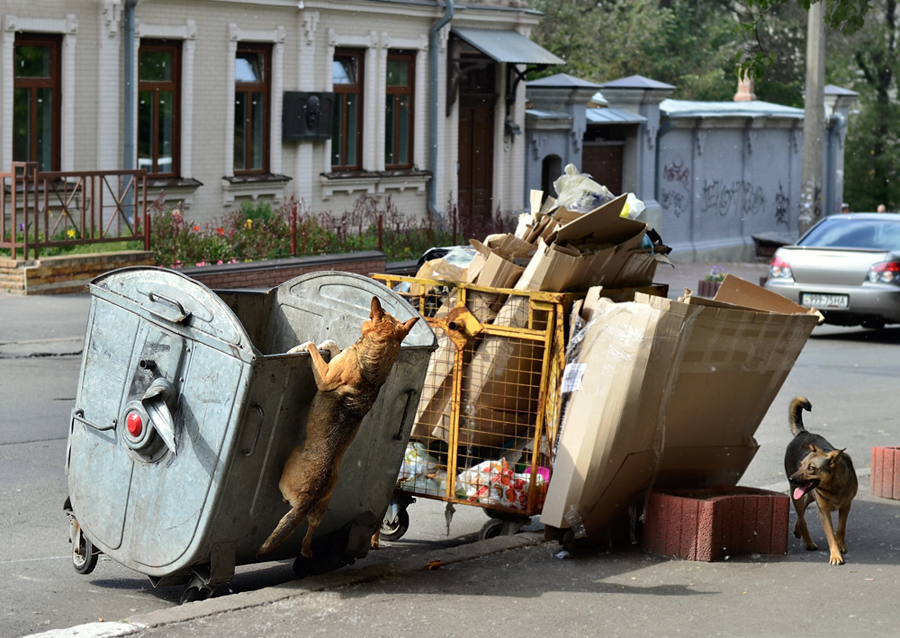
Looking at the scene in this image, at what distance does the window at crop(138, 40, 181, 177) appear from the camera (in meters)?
18.0

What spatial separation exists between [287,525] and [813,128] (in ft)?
53.1

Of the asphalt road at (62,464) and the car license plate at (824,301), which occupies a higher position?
the car license plate at (824,301)

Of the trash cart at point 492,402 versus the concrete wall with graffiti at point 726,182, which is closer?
the trash cart at point 492,402

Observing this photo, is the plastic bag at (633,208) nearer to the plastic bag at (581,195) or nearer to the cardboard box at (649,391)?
the plastic bag at (581,195)

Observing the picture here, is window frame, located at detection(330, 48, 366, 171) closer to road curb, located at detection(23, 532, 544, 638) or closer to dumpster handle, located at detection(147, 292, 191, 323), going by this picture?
road curb, located at detection(23, 532, 544, 638)

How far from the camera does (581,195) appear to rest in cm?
716

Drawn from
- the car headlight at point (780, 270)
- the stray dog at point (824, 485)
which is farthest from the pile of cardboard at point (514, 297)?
the car headlight at point (780, 270)

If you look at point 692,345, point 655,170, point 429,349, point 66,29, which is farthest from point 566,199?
point 655,170

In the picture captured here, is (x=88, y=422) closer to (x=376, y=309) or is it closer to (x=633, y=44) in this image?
(x=376, y=309)

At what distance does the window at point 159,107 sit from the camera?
1797 cm

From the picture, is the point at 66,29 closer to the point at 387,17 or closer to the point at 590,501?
the point at 387,17

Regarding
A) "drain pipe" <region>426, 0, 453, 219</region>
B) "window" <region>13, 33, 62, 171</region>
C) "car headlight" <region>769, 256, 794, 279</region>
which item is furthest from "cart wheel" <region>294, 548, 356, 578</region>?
"drain pipe" <region>426, 0, 453, 219</region>

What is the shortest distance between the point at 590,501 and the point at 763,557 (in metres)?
0.91

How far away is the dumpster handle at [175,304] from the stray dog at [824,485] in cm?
300
